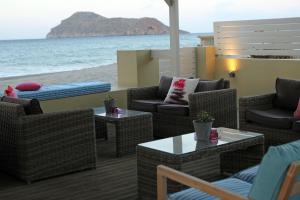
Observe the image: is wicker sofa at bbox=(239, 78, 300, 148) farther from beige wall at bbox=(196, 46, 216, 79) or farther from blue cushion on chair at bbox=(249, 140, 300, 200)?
beige wall at bbox=(196, 46, 216, 79)

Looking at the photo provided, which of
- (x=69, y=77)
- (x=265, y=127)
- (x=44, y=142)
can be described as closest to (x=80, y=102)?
(x=44, y=142)

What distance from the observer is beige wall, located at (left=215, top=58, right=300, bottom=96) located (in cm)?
758

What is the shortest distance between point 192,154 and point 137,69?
16.0 feet

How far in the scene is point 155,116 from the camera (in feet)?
21.1

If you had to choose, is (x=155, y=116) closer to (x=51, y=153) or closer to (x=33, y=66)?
(x=51, y=153)

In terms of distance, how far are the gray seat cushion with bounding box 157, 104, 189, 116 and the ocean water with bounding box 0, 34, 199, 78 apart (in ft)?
63.2

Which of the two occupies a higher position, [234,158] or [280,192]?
[280,192]

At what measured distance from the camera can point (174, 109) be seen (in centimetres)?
609

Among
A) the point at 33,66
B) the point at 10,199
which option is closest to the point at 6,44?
the point at 33,66

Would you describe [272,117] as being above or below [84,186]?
above

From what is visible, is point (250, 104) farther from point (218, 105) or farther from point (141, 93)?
point (141, 93)

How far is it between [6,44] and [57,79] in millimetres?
8588

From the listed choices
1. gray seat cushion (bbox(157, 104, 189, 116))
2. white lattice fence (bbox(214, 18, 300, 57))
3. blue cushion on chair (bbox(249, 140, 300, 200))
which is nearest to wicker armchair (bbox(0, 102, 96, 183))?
gray seat cushion (bbox(157, 104, 189, 116))

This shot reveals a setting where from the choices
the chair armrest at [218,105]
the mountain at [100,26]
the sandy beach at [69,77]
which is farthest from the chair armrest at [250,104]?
the mountain at [100,26]
